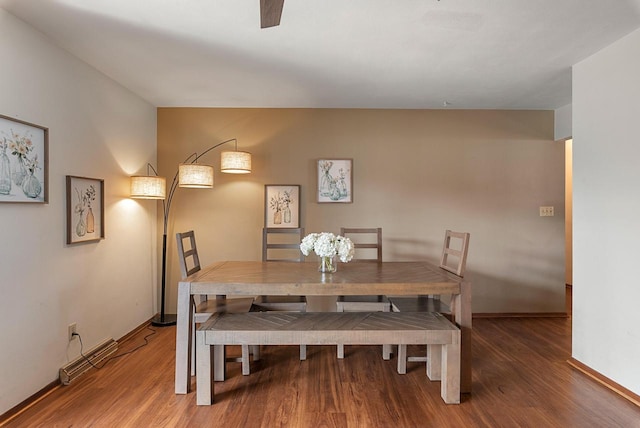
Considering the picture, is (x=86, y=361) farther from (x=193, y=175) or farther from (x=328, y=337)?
(x=328, y=337)

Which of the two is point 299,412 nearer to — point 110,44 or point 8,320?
point 8,320

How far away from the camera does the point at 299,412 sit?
6.74 feet

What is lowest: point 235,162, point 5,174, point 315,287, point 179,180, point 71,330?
point 71,330

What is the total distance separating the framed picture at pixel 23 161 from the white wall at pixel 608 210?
152 inches

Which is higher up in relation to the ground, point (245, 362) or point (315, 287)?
point (315, 287)

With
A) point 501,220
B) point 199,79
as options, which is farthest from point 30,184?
point 501,220

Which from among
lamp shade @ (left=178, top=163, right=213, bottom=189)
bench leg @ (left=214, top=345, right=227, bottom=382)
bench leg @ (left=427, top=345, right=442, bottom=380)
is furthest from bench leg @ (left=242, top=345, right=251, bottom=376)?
lamp shade @ (left=178, top=163, right=213, bottom=189)

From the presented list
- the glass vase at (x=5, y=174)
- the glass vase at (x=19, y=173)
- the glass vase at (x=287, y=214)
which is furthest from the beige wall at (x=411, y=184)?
the glass vase at (x=5, y=174)

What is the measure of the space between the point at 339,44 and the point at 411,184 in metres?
1.94

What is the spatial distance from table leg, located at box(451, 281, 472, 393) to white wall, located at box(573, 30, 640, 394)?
104cm

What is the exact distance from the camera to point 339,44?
2.39 m

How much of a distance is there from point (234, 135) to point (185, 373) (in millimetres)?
2495

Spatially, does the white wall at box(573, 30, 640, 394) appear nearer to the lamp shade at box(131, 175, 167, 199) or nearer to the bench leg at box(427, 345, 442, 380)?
the bench leg at box(427, 345, 442, 380)

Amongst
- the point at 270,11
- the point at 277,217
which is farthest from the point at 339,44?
the point at 277,217
